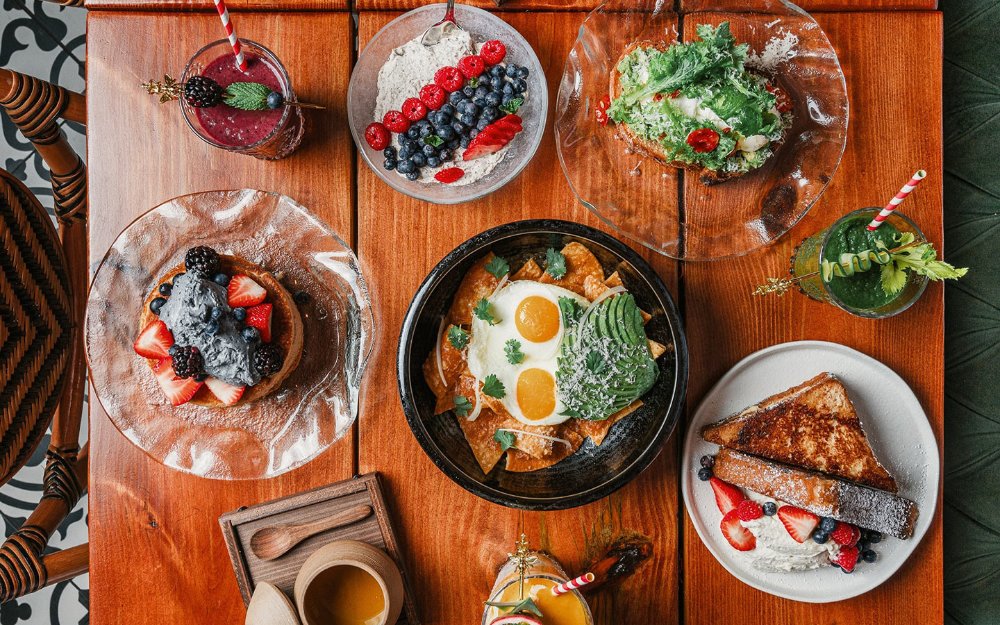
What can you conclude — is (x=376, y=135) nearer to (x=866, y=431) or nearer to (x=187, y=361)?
(x=187, y=361)

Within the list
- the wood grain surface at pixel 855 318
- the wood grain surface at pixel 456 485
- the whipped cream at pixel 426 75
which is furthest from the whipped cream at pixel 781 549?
the whipped cream at pixel 426 75

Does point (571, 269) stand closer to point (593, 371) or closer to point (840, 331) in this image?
point (593, 371)

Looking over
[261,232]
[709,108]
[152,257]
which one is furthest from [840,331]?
[152,257]

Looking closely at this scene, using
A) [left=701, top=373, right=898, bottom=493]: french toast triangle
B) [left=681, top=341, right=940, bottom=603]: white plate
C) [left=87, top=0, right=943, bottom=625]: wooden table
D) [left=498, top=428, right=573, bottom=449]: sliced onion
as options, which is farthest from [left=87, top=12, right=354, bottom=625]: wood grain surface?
[left=701, top=373, right=898, bottom=493]: french toast triangle

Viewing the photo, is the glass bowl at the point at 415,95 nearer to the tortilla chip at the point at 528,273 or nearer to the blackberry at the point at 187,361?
the tortilla chip at the point at 528,273

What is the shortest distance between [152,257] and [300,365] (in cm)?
50

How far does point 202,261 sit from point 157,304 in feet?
0.63

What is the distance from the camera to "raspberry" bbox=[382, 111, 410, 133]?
199 cm

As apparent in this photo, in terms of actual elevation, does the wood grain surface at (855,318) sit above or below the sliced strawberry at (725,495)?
above

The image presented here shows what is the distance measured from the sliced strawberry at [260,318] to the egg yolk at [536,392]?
694mm

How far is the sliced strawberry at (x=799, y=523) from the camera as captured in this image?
1.97m

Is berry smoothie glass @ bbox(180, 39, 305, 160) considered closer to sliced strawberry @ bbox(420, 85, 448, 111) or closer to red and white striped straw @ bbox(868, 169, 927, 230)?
sliced strawberry @ bbox(420, 85, 448, 111)

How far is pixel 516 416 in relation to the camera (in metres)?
1.97

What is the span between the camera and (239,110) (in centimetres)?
190
